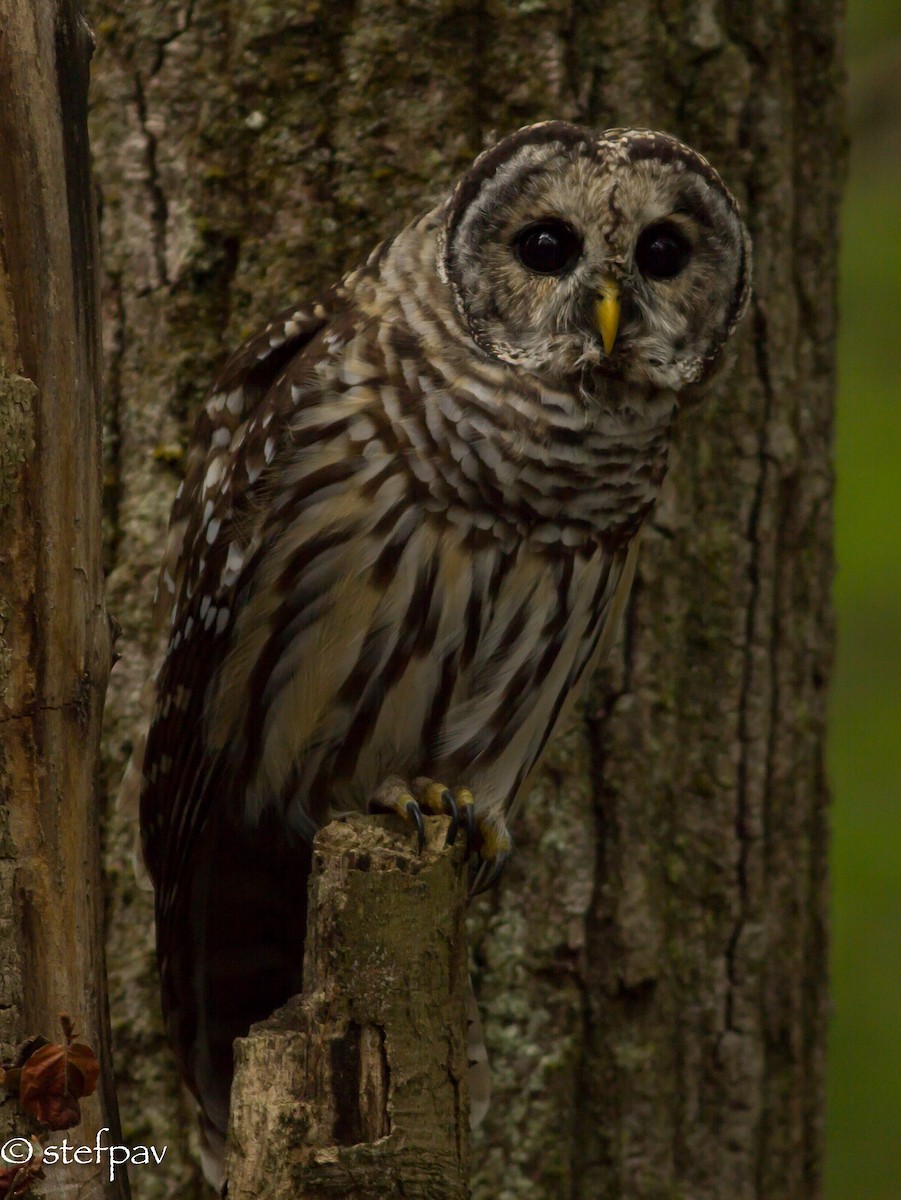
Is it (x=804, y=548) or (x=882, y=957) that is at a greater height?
(x=804, y=548)

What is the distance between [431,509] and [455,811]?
1.74 ft

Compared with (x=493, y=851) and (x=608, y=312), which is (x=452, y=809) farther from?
(x=608, y=312)

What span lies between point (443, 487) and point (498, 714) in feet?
1.47

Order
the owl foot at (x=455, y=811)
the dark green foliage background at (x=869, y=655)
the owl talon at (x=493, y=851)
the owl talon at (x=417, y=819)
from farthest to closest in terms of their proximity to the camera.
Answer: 1. the dark green foliage background at (x=869, y=655)
2. the owl talon at (x=493, y=851)
3. the owl foot at (x=455, y=811)
4. the owl talon at (x=417, y=819)

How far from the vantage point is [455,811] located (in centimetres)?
261

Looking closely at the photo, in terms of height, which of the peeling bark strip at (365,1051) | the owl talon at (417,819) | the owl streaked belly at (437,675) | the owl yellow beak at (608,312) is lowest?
the peeling bark strip at (365,1051)

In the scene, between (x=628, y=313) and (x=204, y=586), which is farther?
(x=204, y=586)

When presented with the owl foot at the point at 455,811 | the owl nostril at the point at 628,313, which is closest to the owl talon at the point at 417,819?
the owl foot at the point at 455,811

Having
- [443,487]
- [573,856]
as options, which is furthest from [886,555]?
[443,487]

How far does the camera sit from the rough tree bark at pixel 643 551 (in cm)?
299

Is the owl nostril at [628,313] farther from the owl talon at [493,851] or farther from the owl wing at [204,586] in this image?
the owl talon at [493,851]

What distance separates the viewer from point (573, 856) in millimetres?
2988

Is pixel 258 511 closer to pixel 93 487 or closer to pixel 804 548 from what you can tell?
pixel 93 487

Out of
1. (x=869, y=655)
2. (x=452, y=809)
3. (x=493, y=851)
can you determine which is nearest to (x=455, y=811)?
(x=452, y=809)
